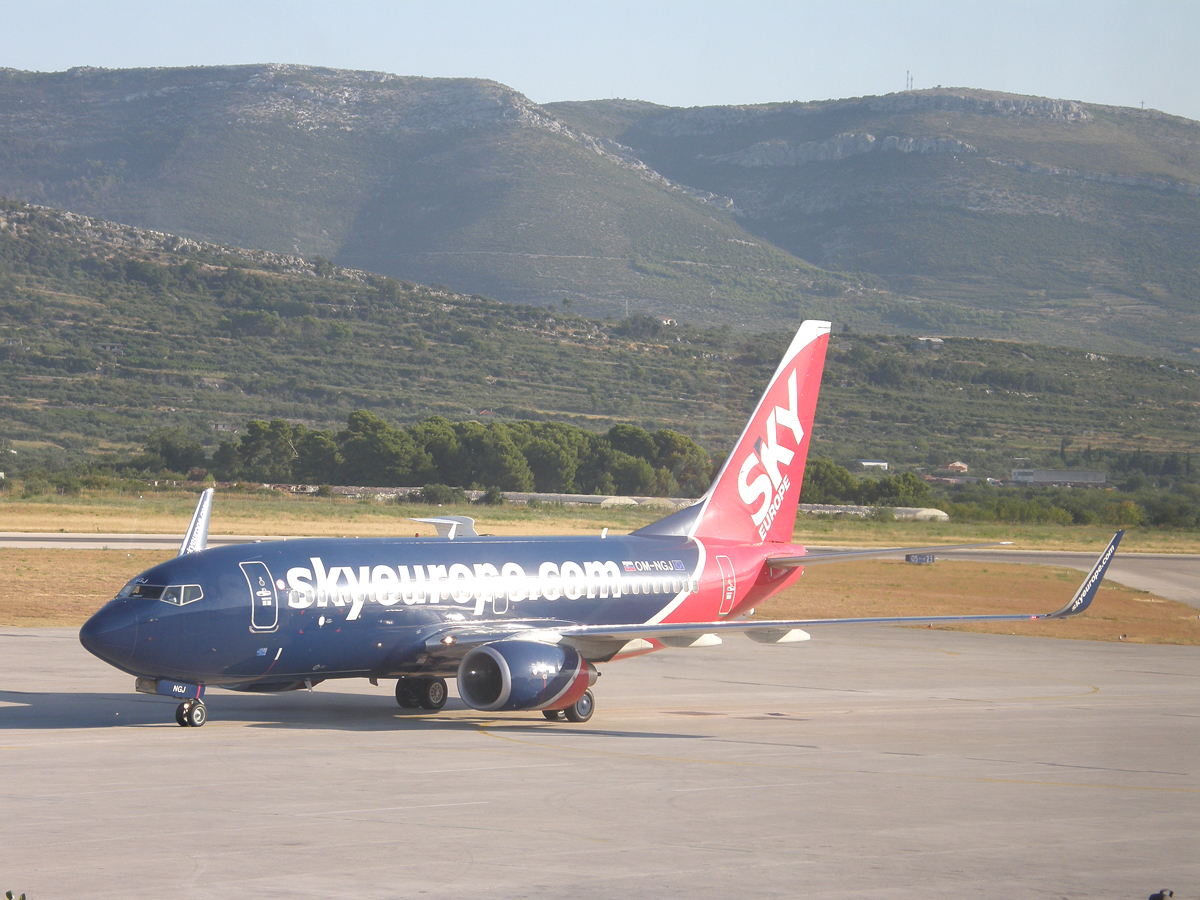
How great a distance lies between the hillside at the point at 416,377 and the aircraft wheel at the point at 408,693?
110 metres

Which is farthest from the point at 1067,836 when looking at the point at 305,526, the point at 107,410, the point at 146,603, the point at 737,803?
the point at 107,410

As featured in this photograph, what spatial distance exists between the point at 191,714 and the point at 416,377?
156m

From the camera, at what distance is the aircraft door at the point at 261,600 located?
2444cm

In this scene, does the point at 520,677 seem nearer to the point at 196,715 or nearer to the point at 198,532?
the point at 196,715

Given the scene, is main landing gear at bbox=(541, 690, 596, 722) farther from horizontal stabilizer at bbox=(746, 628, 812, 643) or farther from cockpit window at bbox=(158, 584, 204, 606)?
cockpit window at bbox=(158, 584, 204, 606)

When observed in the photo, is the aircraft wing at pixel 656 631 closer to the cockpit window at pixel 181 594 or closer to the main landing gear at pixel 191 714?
the main landing gear at pixel 191 714

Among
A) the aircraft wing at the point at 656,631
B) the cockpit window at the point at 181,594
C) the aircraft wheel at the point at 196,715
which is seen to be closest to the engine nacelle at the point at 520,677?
the aircraft wing at the point at 656,631

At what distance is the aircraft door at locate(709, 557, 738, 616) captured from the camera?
31.6m

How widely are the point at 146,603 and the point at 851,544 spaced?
72.3 metres

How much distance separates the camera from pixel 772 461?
3362cm

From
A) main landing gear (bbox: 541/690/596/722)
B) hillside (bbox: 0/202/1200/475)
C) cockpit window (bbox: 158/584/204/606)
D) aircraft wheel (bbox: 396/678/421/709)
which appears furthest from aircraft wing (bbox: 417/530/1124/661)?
hillside (bbox: 0/202/1200/475)

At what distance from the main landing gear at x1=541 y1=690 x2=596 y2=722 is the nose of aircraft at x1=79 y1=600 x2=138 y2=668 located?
316 inches

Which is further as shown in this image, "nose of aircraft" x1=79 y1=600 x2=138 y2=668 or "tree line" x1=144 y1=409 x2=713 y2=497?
"tree line" x1=144 y1=409 x2=713 y2=497

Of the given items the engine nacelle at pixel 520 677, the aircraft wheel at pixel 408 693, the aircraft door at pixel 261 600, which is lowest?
the aircraft wheel at pixel 408 693
